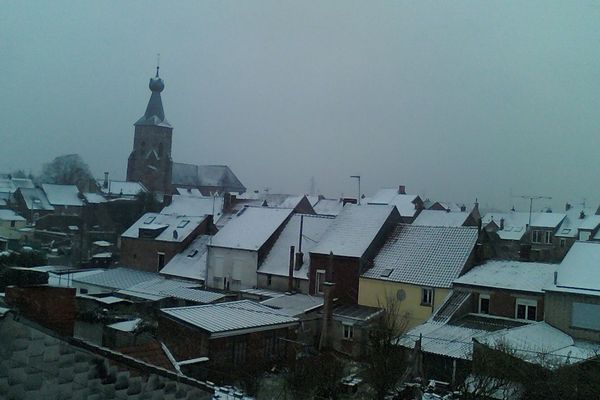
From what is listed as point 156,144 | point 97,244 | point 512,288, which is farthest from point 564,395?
point 156,144

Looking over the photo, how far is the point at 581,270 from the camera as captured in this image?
84.5 ft

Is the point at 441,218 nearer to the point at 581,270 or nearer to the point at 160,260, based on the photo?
the point at 160,260

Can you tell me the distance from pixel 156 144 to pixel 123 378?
9634 centimetres

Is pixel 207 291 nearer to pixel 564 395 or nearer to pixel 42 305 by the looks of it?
pixel 564 395

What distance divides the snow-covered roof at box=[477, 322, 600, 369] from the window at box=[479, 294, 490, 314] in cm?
260

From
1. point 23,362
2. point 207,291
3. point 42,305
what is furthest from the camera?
point 207,291

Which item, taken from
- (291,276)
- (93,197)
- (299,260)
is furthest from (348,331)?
(93,197)

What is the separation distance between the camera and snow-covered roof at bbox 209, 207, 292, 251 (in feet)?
124

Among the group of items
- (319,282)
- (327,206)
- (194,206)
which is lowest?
(319,282)

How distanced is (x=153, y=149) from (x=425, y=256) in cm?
7576

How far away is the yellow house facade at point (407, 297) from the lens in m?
28.8

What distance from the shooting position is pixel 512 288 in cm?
2689

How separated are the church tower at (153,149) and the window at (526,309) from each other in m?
78.6

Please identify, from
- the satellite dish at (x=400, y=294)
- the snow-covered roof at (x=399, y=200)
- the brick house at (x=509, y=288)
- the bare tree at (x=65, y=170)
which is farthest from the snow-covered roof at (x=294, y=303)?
the bare tree at (x=65, y=170)
